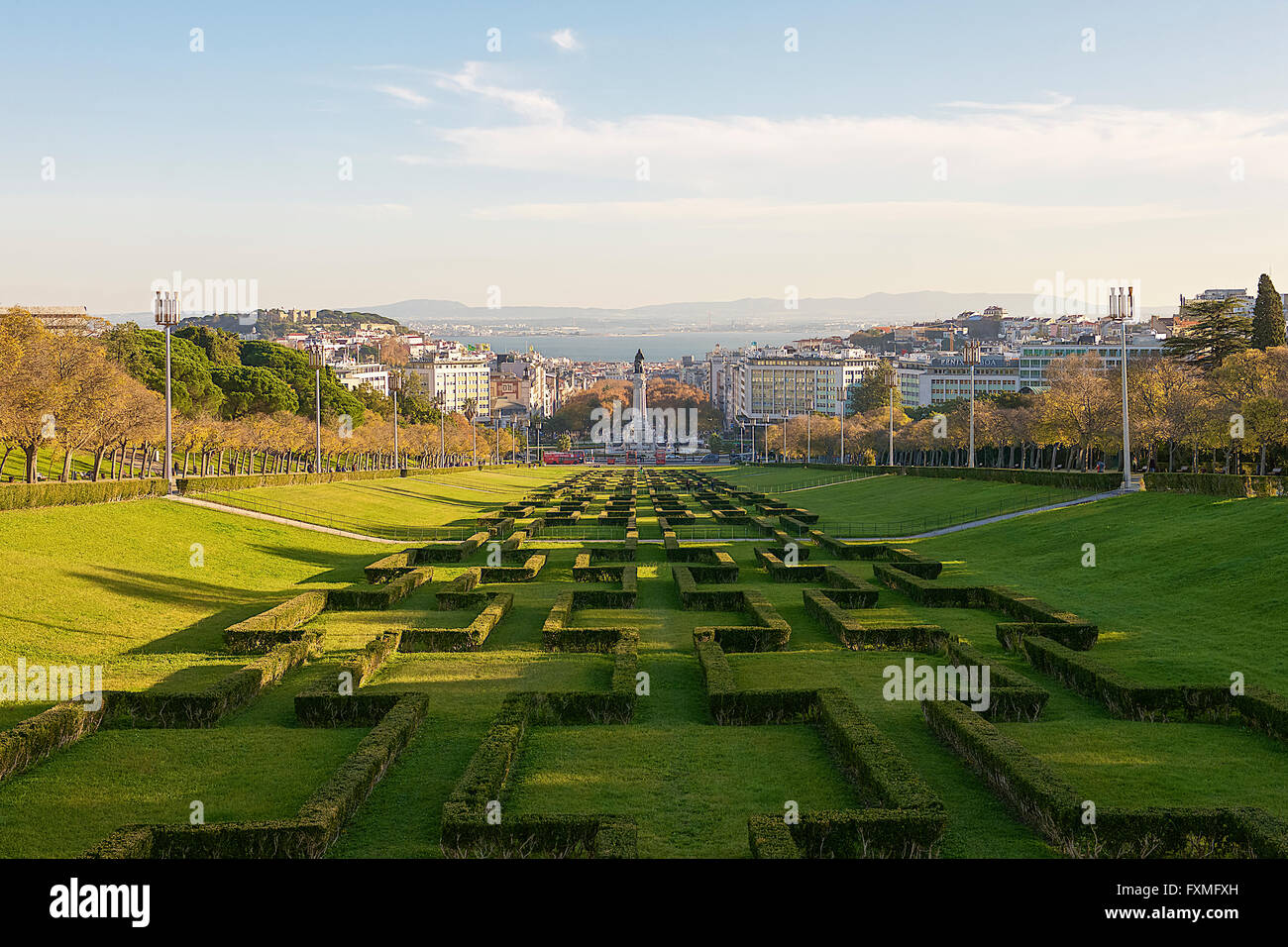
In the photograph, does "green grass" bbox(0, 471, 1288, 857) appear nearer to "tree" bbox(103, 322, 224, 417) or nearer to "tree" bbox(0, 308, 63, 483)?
"tree" bbox(0, 308, 63, 483)

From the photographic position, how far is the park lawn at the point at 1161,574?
66.4 ft

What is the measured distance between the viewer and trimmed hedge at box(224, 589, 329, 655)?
21594 mm

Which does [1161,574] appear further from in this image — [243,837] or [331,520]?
[331,520]

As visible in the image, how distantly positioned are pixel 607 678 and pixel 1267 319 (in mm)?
71047

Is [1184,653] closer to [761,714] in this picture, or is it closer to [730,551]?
[761,714]

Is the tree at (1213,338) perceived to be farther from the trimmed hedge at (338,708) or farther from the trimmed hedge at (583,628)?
the trimmed hedge at (338,708)

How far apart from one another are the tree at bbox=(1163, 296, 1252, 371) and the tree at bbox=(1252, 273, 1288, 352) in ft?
3.64

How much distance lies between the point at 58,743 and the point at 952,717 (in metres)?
12.6

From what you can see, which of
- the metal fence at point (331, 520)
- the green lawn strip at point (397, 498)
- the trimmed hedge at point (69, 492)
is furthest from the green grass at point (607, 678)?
the green lawn strip at point (397, 498)

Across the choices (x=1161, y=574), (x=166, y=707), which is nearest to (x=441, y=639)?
(x=166, y=707)

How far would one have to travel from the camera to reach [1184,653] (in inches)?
804

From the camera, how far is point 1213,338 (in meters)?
76.1

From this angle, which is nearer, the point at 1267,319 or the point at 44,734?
the point at 44,734

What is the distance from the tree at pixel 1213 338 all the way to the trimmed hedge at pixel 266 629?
68449 millimetres
